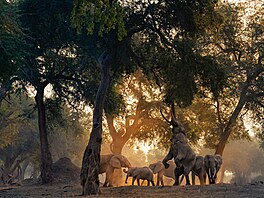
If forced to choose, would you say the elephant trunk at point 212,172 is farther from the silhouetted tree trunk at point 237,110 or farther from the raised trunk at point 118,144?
the raised trunk at point 118,144

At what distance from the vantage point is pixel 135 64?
69.8 ft

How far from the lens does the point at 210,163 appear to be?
2253cm

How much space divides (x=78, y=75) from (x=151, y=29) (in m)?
10.1

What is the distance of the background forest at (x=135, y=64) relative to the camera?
55.1 feet

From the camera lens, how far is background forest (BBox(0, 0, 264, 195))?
1680 centimetres

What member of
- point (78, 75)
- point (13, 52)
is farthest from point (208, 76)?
point (78, 75)

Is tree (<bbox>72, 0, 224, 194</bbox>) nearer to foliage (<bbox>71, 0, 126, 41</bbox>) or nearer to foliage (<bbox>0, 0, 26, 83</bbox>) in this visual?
foliage (<bbox>0, 0, 26, 83</bbox>)

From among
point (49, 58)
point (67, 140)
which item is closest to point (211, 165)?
point (49, 58)

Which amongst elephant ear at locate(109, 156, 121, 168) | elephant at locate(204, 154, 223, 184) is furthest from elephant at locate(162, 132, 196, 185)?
elephant ear at locate(109, 156, 121, 168)

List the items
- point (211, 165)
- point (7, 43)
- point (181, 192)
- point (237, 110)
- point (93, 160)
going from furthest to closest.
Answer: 1. point (237, 110)
2. point (211, 165)
3. point (181, 192)
4. point (93, 160)
5. point (7, 43)

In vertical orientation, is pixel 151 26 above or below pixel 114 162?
above

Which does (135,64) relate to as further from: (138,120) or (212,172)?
(138,120)

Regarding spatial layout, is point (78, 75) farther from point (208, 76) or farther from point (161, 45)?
point (208, 76)

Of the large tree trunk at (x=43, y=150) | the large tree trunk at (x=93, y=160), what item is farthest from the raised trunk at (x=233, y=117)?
the large tree trunk at (x=93, y=160)
